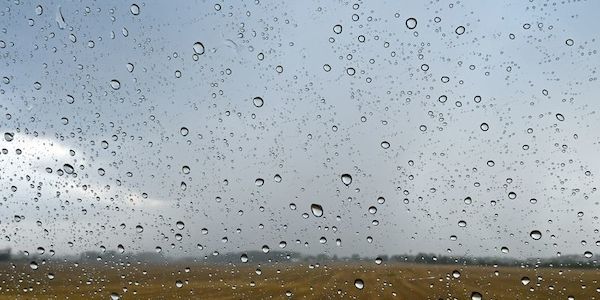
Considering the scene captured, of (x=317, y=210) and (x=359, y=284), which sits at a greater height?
(x=317, y=210)

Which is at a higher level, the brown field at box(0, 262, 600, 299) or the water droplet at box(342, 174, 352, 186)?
the water droplet at box(342, 174, 352, 186)

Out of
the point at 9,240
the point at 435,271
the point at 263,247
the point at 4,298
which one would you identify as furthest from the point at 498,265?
the point at 4,298

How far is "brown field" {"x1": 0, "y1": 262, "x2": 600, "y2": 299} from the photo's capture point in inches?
95.0

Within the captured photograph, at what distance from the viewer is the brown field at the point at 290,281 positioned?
95.0 inches

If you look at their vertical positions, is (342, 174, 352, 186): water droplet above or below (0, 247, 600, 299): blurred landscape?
above

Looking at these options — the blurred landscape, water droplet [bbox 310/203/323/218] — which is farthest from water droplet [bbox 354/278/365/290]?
water droplet [bbox 310/203/323/218]

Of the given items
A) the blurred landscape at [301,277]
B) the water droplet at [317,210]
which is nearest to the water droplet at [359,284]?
the blurred landscape at [301,277]

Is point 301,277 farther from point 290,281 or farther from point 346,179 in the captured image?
point 346,179

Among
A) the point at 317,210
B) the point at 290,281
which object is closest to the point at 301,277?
the point at 290,281

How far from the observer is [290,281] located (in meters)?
2.77

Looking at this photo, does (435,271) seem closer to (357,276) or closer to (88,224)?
(357,276)

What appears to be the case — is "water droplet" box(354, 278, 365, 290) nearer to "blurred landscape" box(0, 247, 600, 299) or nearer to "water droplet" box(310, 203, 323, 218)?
"blurred landscape" box(0, 247, 600, 299)

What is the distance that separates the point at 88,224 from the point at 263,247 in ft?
3.87

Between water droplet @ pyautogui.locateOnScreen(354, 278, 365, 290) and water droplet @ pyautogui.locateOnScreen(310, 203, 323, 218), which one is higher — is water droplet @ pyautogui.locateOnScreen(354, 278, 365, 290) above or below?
below
